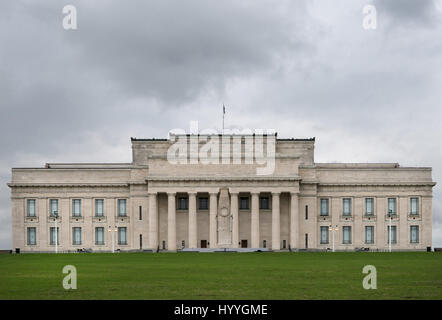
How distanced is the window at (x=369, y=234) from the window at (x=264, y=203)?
14.9 meters

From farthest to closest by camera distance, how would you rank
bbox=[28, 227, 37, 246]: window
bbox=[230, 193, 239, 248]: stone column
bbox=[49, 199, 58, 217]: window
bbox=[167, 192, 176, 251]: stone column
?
bbox=[49, 199, 58, 217]: window < bbox=[28, 227, 37, 246]: window < bbox=[167, 192, 176, 251]: stone column < bbox=[230, 193, 239, 248]: stone column

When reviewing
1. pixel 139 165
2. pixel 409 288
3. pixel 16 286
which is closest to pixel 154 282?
pixel 16 286

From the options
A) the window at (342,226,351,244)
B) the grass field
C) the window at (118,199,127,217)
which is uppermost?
the window at (118,199,127,217)

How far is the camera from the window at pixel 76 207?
10169cm

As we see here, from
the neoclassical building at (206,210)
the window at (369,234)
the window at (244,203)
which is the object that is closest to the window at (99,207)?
the neoclassical building at (206,210)

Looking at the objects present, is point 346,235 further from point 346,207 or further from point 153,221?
point 153,221

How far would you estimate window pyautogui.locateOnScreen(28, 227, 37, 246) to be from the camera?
101m

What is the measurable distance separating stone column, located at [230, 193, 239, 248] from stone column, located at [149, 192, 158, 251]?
10.7m

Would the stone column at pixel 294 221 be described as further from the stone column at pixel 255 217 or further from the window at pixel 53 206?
the window at pixel 53 206

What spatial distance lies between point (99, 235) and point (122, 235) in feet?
10.9

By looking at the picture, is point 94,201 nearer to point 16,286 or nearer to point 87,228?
point 87,228

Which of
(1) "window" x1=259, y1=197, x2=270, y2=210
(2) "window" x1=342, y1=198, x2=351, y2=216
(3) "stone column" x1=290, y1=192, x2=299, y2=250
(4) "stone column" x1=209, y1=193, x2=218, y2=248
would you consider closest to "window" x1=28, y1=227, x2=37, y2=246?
(4) "stone column" x1=209, y1=193, x2=218, y2=248

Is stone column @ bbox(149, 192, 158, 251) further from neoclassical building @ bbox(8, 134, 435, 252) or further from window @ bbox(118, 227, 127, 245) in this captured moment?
window @ bbox(118, 227, 127, 245)

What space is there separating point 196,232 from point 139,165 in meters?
13.5
